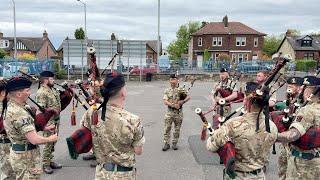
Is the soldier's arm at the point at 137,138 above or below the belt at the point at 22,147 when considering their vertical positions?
above

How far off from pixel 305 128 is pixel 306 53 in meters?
65.7

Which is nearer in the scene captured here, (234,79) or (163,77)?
(234,79)

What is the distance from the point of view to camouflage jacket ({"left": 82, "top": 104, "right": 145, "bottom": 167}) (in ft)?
14.8

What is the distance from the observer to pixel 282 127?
5.49 meters

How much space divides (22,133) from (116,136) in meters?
1.62

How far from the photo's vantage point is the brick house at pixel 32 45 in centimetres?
7812

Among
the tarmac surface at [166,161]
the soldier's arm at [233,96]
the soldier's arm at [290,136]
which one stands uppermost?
the soldier's arm at [233,96]

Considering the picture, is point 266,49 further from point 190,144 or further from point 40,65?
point 190,144

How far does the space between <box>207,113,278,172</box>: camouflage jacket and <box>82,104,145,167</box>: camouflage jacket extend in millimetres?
880

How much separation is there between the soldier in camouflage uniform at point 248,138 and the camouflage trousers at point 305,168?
119 cm

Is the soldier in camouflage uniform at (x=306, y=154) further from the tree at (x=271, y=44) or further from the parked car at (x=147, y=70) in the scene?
the tree at (x=271, y=44)

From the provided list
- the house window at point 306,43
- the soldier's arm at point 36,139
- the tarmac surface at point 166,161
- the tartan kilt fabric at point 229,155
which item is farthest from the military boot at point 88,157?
the house window at point 306,43

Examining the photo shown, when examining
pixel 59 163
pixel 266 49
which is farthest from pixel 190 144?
pixel 266 49

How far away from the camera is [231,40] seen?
66.8 m
